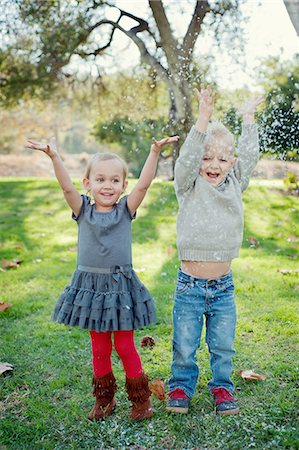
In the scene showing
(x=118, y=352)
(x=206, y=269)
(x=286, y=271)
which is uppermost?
(x=206, y=269)

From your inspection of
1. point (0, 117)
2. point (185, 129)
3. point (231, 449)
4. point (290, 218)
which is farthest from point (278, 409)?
point (0, 117)

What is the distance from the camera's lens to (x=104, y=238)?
2562mm

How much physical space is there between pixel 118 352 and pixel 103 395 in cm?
24

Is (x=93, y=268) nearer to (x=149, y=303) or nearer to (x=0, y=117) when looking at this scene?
(x=149, y=303)

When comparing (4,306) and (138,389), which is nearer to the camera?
(138,389)

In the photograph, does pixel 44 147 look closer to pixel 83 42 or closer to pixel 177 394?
pixel 177 394

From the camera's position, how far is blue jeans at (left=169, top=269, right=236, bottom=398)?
103 inches

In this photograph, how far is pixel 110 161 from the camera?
262 cm

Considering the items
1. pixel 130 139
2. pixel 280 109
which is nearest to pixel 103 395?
pixel 280 109

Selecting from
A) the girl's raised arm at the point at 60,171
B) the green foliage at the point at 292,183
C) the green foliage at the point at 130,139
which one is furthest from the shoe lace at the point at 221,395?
the green foliage at the point at 130,139

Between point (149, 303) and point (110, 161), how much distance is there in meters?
0.68

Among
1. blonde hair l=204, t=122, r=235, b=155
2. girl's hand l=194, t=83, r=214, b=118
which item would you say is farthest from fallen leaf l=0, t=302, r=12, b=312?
girl's hand l=194, t=83, r=214, b=118

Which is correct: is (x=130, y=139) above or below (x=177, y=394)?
above

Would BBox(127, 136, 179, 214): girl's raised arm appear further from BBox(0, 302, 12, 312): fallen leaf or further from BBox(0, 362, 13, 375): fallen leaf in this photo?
BBox(0, 302, 12, 312): fallen leaf
